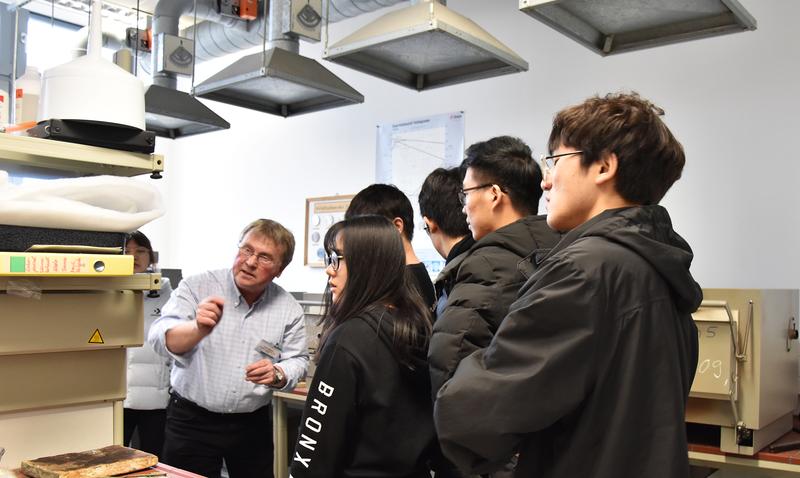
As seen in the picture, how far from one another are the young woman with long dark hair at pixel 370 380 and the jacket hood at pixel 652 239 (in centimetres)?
48

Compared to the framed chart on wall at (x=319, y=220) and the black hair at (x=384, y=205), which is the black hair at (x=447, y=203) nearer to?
the black hair at (x=384, y=205)

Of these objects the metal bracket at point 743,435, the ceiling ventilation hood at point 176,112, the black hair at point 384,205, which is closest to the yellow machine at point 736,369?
the metal bracket at point 743,435

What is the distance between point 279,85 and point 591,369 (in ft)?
6.27

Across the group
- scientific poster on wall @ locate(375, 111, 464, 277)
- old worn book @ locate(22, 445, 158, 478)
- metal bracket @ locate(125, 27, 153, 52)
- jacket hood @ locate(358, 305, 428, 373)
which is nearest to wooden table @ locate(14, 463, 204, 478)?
old worn book @ locate(22, 445, 158, 478)

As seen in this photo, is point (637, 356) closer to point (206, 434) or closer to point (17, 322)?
point (17, 322)

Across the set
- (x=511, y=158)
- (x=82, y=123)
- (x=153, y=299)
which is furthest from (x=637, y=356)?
(x=153, y=299)

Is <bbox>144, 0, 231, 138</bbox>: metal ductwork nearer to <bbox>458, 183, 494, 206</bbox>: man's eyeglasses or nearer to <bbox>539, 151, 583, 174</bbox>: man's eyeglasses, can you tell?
<bbox>458, 183, 494, 206</bbox>: man's eyeglasses

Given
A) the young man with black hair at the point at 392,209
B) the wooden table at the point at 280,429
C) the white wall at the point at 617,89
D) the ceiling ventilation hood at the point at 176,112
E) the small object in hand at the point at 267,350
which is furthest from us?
the wooden table at the point at 280,429

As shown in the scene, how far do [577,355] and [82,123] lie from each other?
116 cm

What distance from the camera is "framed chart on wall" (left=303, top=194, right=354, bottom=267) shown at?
14.0 ft

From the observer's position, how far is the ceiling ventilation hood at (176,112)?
9.70ft

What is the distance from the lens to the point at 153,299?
11.2 ft

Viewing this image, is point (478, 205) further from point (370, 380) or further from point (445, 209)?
point (370, 380)

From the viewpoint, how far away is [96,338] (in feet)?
5.48
